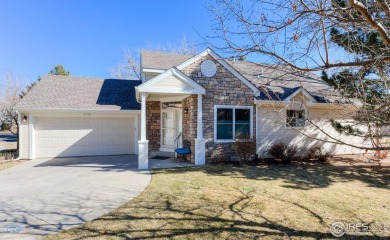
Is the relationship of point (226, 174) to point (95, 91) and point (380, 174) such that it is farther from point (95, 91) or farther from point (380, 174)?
point (95, 91)

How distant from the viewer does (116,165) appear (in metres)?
9.73

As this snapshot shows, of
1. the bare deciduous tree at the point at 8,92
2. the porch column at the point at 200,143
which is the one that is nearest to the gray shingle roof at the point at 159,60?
the porch column at the point at 200,143

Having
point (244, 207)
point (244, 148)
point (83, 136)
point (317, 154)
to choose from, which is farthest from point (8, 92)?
point (317, 154)

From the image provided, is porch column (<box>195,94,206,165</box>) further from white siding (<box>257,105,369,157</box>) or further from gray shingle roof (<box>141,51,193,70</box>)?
gray shingle roof (<box>141,51,193,70</box>)

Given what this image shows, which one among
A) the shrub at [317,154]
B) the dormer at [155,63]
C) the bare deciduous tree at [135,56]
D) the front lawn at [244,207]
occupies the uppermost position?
the bare deciduous tree at [135,56]

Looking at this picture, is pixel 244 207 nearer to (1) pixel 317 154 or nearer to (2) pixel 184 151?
(2) pixel 184 151

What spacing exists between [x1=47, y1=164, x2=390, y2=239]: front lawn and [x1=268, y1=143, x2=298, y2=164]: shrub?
7.81 feet

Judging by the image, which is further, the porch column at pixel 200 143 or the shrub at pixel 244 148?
the shrub at pixel 244 148

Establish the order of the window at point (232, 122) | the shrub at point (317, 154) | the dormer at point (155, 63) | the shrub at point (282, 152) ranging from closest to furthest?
the window at point (232, 122) → the shrub at point (282, 152) → the shrub at point (317, 154) → the dormer at point (155, 63)

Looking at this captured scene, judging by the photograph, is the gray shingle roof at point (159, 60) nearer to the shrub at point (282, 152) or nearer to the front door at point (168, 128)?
the front door at point (168, 128)

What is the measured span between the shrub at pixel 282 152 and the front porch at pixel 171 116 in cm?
371

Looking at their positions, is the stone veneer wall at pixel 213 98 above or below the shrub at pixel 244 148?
above

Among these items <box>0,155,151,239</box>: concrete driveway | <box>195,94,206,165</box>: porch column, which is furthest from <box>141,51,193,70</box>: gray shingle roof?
<box>0,155,151,239</box>: concrete driveway

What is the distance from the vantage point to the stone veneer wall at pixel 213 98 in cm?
1006
